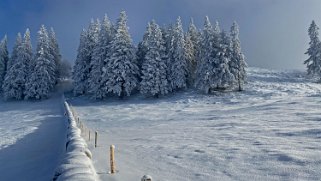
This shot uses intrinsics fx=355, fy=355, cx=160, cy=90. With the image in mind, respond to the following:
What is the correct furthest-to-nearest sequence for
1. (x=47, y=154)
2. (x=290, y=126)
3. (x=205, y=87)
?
(x=205, y=87) < (x=290, y=126) < (x=47, y=154)

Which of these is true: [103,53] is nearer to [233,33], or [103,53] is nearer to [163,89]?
[163,89]

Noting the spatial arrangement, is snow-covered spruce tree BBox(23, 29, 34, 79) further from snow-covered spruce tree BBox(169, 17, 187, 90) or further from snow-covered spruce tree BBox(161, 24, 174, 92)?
snow-covered spruce tree BBox(169, 17, 187, 90)

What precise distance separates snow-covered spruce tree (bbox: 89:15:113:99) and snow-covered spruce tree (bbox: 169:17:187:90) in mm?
10638

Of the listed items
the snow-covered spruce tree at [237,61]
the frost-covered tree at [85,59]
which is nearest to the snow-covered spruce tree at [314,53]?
the snow-covered spruce tree at [237,61]

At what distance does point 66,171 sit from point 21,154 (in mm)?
13090

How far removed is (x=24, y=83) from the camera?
6500cm

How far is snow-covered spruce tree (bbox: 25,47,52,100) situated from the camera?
207 ft

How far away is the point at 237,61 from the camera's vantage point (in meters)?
56.5

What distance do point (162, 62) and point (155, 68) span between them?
1.71 m

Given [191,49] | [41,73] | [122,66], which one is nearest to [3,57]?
[41,73]

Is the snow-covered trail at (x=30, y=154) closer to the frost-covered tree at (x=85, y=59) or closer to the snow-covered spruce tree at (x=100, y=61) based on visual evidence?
the snow-covered spruce tree at (x=100, y=61)

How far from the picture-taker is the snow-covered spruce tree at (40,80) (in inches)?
2488

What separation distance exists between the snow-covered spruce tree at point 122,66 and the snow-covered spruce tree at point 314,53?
111 feet

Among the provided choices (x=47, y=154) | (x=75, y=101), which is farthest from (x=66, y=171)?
(x=75, y=101)
